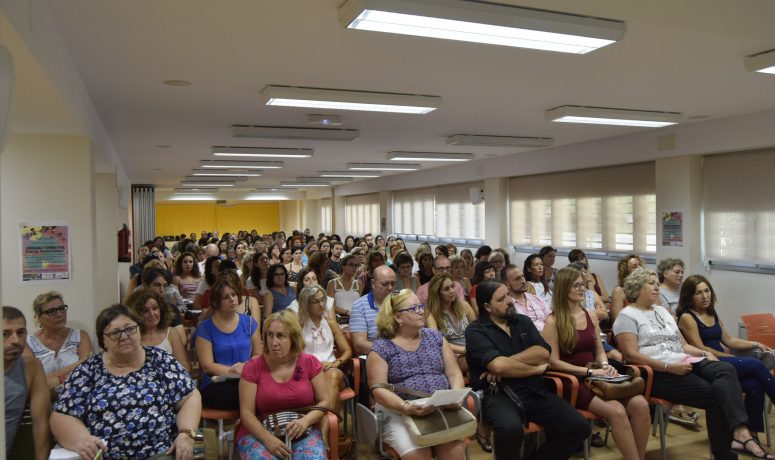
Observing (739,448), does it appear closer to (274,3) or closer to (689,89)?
(689,89)

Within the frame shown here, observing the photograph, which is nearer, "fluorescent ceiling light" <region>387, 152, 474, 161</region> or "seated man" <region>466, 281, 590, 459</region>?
"seated man" <region>466, 281, 590, 459</region>

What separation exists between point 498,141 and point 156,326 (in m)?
5.34

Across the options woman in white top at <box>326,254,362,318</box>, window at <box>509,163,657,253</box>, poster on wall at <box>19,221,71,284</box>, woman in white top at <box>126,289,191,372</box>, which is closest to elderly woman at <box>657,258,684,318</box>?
window at <box>509,163,657,253</box>

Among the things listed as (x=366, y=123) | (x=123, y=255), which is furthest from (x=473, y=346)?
(x=123, y=255)

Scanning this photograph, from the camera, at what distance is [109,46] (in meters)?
3.54

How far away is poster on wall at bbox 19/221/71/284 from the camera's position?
428 centimetres

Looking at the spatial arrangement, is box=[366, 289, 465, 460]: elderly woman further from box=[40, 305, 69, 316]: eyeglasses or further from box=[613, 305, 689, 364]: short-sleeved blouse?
box=[40, 305, 69, 316]: eyeglasses

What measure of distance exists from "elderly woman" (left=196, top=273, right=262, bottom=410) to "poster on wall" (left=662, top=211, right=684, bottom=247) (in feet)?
18.4

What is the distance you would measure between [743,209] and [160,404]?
6.64 m

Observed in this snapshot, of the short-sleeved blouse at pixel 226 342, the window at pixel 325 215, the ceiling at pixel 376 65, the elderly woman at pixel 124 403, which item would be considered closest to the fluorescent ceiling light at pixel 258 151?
the ceiling at pixel 376 65

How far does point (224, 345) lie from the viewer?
3.88 metres

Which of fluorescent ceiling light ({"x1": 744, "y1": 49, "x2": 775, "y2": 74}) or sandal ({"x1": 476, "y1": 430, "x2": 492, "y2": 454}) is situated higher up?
fluorescent ceiling light ({"x1": 744, "y1": 49, "x2": 775, "y2": 74})

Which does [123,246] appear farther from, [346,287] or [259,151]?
[346,287]

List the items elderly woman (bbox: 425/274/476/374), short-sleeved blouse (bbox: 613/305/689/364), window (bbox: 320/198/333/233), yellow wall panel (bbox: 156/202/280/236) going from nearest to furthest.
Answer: short-sleeved blouse (bbox: 613/305/689/364)
elderly woman (bbox: 425/274/476/374)
window (bbox: 320/198/333/233)
yellow wall panel (bbox: 156/202/280/236)
